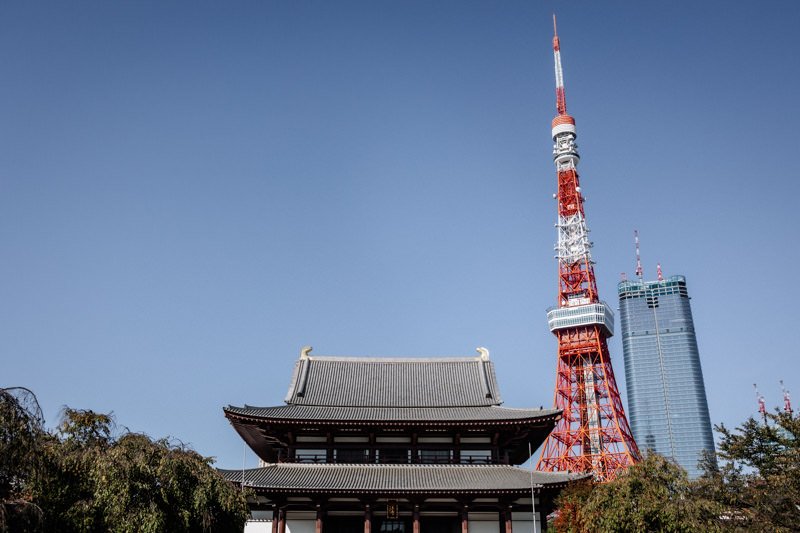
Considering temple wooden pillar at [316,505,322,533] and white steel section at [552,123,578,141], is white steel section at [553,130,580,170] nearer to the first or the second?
white steel section at [552,123,578,141]

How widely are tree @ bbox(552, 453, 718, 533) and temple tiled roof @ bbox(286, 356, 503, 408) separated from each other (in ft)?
40.5

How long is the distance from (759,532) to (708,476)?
6950mm

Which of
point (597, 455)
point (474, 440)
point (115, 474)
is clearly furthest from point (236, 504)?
point (597, 455)

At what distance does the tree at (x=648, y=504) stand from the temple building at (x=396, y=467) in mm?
5972

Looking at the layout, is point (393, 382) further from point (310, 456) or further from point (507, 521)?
point (507, 521)

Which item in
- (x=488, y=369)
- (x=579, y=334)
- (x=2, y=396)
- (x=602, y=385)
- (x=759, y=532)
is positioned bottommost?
(x=759, y=532)

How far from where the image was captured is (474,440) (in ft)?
120

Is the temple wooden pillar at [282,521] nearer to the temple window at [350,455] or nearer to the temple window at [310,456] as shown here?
the temple window at [310,456]

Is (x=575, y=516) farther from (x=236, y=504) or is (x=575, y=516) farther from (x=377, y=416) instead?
(x=236, y=504)

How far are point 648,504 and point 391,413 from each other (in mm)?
14897

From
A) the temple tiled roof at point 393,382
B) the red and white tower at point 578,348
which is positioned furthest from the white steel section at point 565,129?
the temple tiled roof at point 393,382

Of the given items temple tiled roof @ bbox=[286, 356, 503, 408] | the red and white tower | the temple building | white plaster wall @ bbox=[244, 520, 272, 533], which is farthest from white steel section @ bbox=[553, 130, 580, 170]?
white plaster wall @ bbox=[244, 520, 272, 533]

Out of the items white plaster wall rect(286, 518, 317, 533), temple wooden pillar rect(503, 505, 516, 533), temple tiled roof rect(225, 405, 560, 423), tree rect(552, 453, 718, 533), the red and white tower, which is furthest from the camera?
the red and white tower

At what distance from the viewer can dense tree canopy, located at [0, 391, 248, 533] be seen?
16531 millimetres
